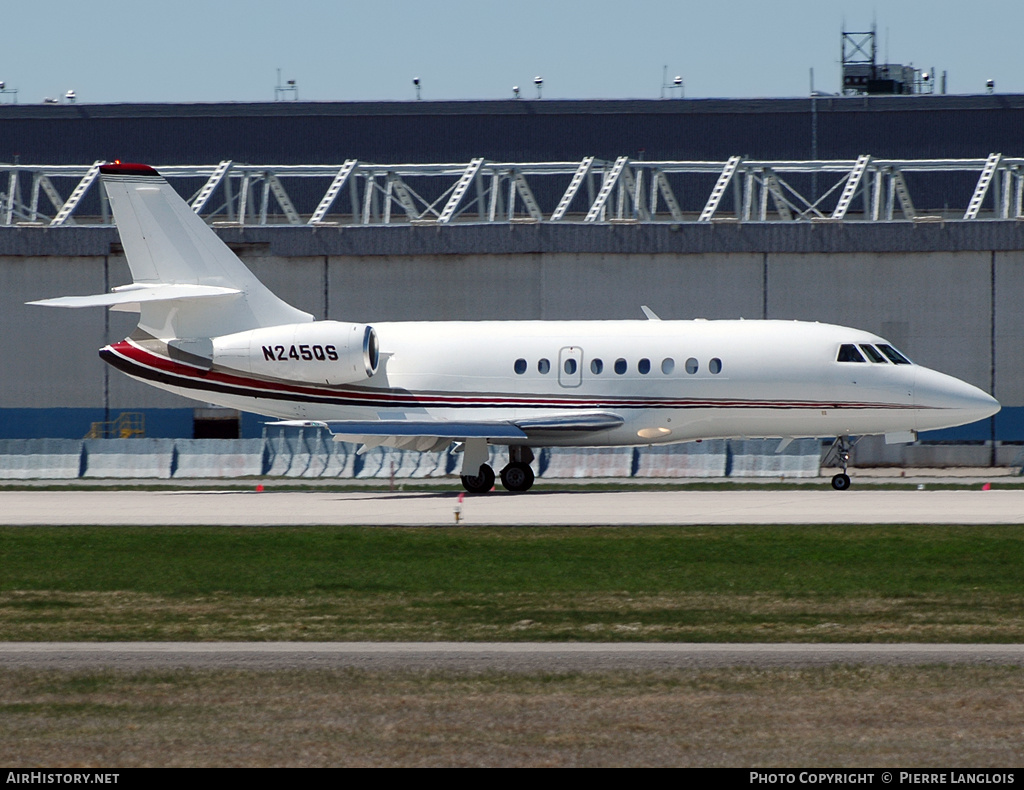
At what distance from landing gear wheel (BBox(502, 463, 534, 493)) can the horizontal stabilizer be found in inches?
291

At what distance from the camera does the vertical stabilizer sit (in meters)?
31.7

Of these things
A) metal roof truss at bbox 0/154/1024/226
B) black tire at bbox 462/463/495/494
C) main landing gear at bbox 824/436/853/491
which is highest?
metal roof truss at bbox 0/154/1024/226

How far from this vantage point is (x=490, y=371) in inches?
1250

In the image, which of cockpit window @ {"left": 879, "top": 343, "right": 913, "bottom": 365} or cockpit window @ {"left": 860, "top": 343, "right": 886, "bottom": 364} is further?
cockpit window @ {"left": 879, "top": 343, "right": 913, "bottom": 365}

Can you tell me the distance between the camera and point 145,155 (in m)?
65.1

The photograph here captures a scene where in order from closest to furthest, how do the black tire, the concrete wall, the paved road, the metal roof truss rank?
the paved road < the black tire < the concrete wall < the metal roof truss

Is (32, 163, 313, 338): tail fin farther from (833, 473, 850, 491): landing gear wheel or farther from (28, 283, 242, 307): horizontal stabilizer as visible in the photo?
(833, 473, 850, 491): landing gear wheel

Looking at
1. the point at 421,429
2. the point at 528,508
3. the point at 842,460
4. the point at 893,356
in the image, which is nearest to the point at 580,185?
the point at 893,356

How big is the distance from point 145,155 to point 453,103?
47.5 feet

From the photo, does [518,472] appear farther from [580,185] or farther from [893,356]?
[580,185]

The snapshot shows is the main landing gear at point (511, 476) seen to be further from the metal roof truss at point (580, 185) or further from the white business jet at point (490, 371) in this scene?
the metal roof truss at point (580, 185)

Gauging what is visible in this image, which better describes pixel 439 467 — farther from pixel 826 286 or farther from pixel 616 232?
pixel 826 286

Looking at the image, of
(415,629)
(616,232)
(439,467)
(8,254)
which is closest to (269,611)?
(415,629)

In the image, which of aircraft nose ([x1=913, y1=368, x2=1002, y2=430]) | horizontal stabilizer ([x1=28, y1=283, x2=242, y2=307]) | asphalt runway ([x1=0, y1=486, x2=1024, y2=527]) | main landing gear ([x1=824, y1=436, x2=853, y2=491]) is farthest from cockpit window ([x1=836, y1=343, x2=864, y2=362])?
horizontal stabilizer ([x1=28, y1=283, x2=242, y2=307])
